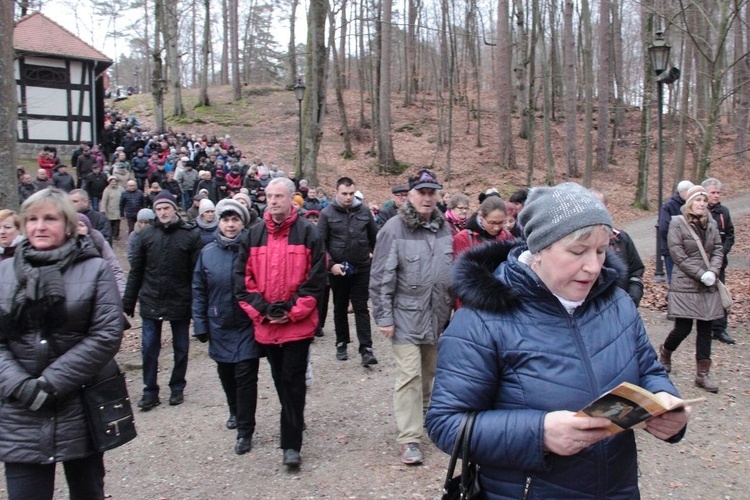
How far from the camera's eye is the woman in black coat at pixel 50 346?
115 inches

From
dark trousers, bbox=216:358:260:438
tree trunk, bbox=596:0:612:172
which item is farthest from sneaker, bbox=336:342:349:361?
tree trunk, bbox=596:0:612:172

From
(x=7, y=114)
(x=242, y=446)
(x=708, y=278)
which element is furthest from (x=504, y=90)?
(x=242, y=446)

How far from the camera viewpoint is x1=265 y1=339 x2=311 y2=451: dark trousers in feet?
15.0

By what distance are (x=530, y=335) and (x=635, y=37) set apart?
48.3m

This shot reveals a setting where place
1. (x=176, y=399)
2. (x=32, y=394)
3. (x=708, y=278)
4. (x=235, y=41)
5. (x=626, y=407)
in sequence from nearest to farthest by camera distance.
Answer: (x=626, y=407), (x=32, y=394), (x=708, y=278), (x=176, y=399), (x=235, y=41)

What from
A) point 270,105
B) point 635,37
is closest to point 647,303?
point 270,105

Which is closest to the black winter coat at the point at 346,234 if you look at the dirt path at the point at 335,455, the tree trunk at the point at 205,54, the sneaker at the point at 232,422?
the dirt path at the point at 335,455

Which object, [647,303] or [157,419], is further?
[647,303]

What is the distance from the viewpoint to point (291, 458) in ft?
15.1

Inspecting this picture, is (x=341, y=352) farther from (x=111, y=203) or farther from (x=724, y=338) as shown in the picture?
(x=111, y=203)

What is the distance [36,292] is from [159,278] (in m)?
3.31

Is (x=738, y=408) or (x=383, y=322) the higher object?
(x=383, y=322)

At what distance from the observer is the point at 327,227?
7648mm

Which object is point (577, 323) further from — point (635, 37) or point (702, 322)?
→ point (635, 37)
